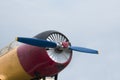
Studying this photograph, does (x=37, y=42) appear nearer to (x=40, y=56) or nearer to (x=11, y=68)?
(x=40, y=56)

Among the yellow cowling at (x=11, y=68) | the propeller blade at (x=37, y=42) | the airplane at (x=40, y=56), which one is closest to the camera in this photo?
the propeller blade at (x=37, y=42)

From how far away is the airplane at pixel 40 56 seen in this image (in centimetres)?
1973

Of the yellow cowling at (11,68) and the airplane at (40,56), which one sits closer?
the airplane at (40,56)

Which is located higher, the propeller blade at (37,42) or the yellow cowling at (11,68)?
the propeller blade at (37,42)

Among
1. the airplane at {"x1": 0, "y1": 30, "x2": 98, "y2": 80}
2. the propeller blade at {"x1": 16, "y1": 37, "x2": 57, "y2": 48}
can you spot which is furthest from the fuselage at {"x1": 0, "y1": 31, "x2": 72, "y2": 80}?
the propeller blade at {"x1": 16, "y1": 37, "x2": 57, "y2": 48}

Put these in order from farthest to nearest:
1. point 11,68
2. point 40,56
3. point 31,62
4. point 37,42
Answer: point 11,68 < point 31,62 < point 40,56 < point 37,42

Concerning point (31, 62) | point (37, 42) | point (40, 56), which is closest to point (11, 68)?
point (31, 62)

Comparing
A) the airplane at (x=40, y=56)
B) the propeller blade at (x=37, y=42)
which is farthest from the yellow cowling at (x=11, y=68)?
the propeller blade at (x=37, y=42)

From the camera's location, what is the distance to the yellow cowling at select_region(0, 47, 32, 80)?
21.0 m

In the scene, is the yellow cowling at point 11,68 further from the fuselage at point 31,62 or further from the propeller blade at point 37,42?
the propeller blade at point 37,42

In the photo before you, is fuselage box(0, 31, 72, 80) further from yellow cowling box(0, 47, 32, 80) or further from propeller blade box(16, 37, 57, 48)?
propeller blade box(16, 37, 57, 48)

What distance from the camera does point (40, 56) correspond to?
19.8 m

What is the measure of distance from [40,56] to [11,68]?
2224 mm

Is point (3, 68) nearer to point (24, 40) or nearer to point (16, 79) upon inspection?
point (16, 79)
